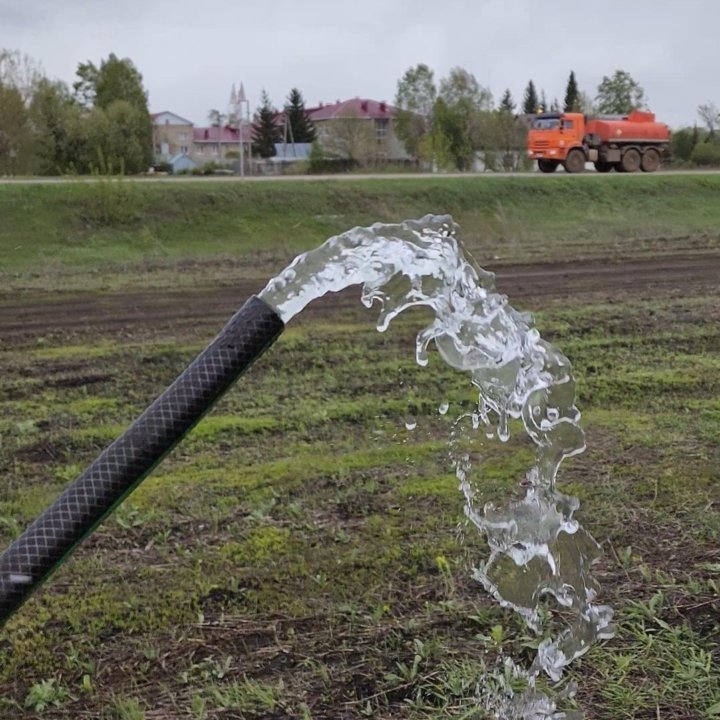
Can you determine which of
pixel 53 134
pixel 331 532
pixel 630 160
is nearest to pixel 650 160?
pixel 630 160

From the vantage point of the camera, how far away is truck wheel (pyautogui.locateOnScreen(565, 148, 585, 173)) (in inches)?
962

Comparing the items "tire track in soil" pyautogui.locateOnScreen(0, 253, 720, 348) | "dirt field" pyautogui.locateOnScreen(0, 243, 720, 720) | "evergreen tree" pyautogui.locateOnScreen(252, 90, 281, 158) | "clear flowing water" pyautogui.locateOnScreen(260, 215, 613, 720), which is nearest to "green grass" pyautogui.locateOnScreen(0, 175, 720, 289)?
"tire track in soil" pyautogui.locateOnScreen(0, 253, 720, 348)

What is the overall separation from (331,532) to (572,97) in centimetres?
4452

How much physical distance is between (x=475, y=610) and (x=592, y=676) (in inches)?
19.7

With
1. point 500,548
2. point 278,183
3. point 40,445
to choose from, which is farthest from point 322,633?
point 278,183

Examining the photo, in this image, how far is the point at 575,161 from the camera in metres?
24.5

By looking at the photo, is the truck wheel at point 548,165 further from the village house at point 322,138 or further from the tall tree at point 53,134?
the tall tree at point 53,134

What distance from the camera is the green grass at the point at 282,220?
565 inches

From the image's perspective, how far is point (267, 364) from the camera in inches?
263

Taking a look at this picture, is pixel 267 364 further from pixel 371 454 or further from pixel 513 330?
pixel 513 330

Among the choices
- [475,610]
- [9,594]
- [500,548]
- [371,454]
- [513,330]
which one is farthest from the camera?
[371,454]

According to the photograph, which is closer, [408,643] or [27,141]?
[408,643]

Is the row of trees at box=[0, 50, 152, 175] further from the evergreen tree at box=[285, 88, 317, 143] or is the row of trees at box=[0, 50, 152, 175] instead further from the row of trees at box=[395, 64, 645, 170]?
the evergreen tree at box=[285, 88, 317, 143]

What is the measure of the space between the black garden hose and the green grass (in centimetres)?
1063
